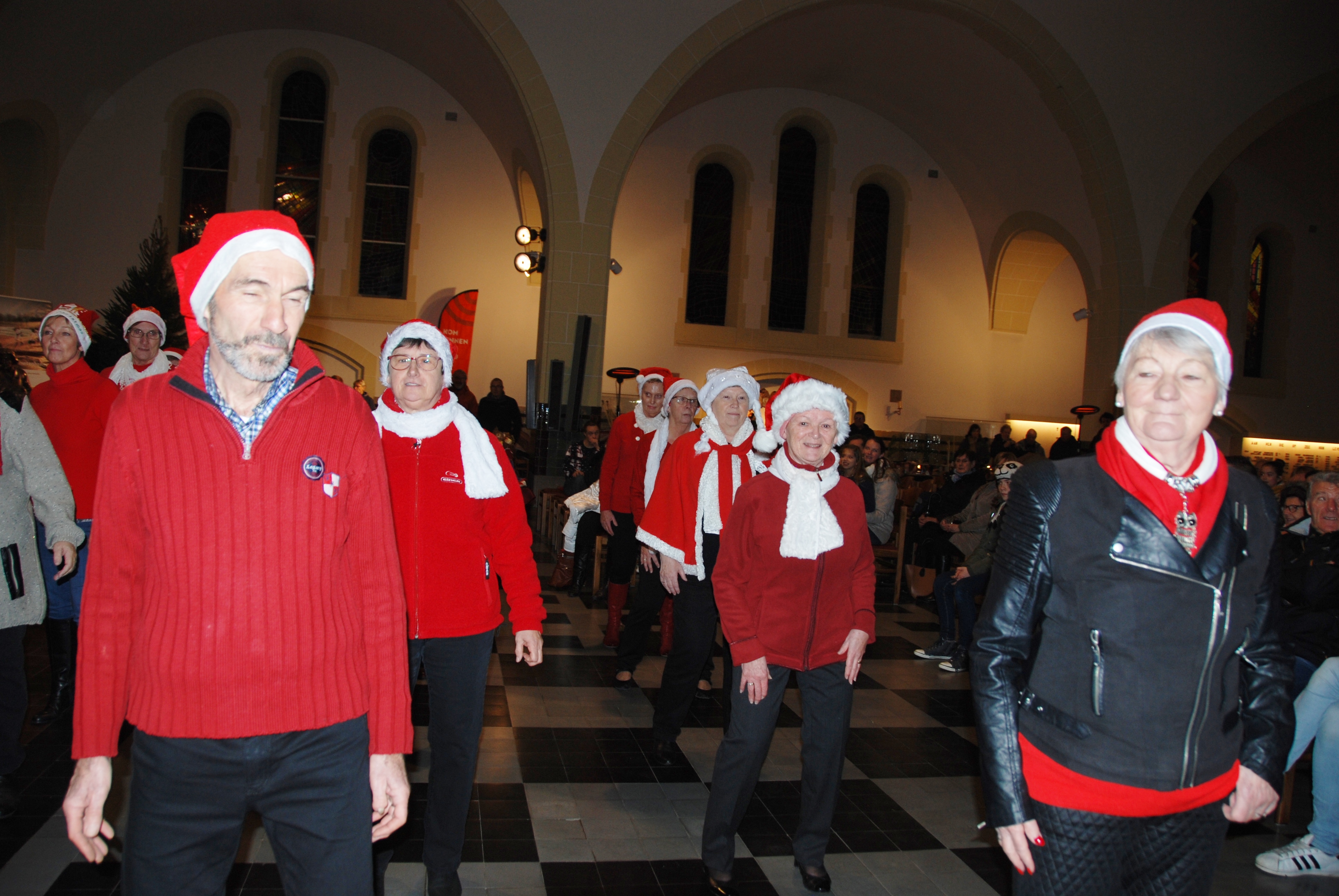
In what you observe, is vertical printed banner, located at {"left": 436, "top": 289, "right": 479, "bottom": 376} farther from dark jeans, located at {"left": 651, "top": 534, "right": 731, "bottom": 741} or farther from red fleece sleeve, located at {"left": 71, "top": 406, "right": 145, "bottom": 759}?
red fleece sleeve, located at {"left": 71, "top": 406, "right": 145, "bottom": 759}

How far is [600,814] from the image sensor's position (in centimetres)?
322

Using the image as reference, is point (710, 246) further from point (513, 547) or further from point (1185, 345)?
point (1185, 345)

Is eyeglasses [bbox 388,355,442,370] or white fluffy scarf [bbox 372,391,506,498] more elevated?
eyeglasses [bbox 388,355,442,370]

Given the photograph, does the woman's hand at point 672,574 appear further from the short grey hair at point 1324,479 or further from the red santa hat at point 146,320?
the red santa hat at point 146,320

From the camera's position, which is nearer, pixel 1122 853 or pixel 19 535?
pixel 1122 853

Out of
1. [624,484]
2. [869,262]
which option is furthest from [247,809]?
[869,262]

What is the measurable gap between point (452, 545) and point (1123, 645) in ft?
5.60

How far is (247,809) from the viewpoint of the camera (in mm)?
1454

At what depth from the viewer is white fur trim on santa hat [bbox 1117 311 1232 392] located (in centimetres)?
162

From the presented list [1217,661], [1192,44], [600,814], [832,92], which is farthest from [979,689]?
[832,92]

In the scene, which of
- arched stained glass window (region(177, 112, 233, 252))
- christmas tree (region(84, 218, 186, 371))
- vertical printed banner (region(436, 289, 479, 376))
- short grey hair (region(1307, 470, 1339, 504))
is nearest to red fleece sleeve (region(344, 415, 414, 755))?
short grey hair (region(1307, 470, 1339, 504))

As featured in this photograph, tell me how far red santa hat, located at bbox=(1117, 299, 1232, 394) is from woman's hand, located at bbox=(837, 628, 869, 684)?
1267mm

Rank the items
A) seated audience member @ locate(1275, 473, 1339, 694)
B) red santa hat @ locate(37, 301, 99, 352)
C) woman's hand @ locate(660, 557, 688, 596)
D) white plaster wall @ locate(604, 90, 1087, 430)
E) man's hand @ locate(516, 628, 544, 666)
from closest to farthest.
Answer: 1. man's hand @ locate(516, 628, 544, 666)
2. seated audience member @ locate(1275, 473, 1339, 694)
3. woman's hand @ locate(660, 557, 688, 596)
4. red santa hat @ locate(37, 301, 99, 352)
5. white plaster wall @ locate(604, 90, 1087, 430)

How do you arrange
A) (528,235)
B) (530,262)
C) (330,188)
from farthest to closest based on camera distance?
(330,188), (530,262), (528,235)
